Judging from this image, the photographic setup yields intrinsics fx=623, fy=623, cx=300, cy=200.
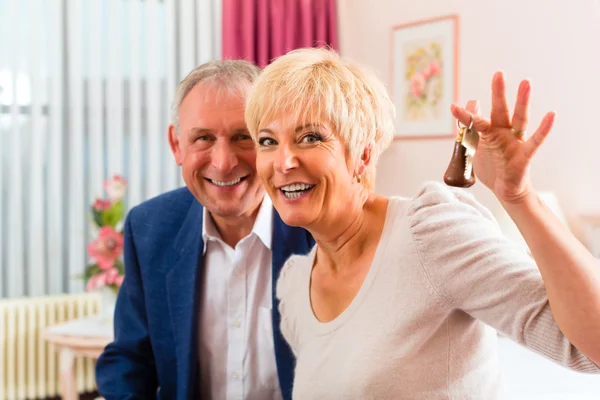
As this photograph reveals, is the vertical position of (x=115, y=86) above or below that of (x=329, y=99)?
above

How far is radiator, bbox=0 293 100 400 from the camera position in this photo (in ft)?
10.4

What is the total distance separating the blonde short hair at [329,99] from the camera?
1071 mm

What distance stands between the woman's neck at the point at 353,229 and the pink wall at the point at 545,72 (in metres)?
2.01

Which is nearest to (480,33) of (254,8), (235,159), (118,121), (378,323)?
(254,8)

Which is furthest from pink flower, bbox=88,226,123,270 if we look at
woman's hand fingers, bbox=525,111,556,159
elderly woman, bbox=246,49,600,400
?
woman's hand fingers, bbox=525,111,556,159

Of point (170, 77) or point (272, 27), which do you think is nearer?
point (170, 77)

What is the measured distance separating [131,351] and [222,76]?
759 millimetres

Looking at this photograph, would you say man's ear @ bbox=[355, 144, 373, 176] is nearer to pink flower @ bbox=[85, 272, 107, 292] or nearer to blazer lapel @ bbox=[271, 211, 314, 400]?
blazer lapel @ bbox=[271, 211, 314, 400]

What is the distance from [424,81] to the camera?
355cm

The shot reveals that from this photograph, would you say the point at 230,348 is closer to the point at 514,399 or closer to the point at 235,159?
the point at 235,159

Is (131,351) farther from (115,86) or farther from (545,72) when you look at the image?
(545,72)

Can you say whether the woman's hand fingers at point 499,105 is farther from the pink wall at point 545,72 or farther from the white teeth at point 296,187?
the pink wall at point 545,72

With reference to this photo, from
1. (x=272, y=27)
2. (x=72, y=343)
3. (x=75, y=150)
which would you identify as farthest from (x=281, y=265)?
(x=272, y=27)

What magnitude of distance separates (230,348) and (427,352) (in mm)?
677
